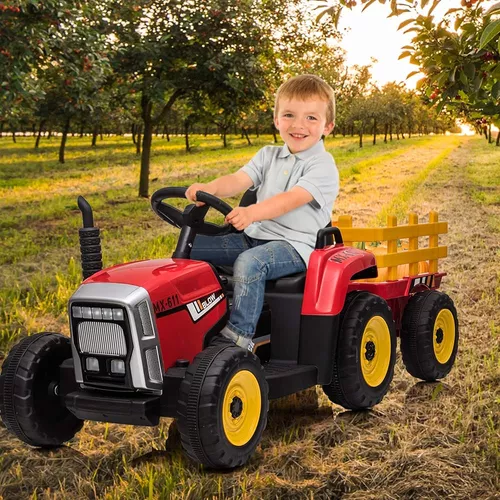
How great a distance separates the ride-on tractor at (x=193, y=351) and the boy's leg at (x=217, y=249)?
0.29 feet

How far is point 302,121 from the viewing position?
4.29 m

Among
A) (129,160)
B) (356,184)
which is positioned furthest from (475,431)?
(129,160)

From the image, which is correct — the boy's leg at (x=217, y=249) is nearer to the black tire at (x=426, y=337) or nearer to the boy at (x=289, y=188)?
the boy at (x=289, y=188)

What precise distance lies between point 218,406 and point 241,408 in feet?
0.83

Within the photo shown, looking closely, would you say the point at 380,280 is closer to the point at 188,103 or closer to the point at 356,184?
the point at 188,103

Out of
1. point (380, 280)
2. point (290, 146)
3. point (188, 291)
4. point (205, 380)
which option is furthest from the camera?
point (380, 280)

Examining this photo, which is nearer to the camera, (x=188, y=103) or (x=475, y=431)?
(x=475, y=431)

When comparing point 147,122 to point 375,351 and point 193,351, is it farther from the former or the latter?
point 193,351

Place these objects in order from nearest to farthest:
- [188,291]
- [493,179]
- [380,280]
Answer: [188,291] < [380,280] < [493,179]

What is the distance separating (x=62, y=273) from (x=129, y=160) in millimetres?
29493

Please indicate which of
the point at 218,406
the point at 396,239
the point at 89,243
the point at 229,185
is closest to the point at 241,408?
the point at 218,406

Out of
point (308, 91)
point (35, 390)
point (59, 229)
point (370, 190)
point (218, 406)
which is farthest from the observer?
point (370, 190)

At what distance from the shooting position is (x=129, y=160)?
123 feet

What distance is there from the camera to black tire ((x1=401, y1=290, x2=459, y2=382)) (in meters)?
4.98
